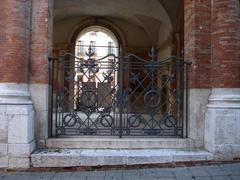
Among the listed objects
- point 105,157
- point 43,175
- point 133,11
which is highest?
point 133,11

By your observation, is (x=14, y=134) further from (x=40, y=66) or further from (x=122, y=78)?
(x=122, y=78)

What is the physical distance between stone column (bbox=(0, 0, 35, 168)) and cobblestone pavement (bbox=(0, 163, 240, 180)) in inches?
15.6

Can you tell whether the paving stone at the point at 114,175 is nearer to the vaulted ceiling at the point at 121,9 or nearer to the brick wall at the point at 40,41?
the brick wall at the point at 40,41

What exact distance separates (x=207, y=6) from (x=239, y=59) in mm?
1325

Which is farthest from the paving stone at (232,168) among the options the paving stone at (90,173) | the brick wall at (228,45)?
the paving stone at (90,173)

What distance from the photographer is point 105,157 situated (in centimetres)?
588

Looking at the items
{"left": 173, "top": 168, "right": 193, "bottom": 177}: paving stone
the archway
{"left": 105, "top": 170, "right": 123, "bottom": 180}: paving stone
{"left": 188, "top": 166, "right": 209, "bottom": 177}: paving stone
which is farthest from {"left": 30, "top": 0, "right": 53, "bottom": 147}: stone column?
{"left": 188, "top": 166, "right": 209, "bottom": 177}: paving stone

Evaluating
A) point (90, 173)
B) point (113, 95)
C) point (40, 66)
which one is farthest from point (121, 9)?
point (90, 173)

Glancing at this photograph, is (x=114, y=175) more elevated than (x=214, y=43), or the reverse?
(x=214, y=43)

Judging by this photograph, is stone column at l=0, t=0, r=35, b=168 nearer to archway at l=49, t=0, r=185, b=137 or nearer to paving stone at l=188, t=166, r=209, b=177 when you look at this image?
archway at l=49, t=0, r=185, b=137

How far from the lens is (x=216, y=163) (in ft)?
19.7

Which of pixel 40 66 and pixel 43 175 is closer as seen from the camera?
pixel 43 175

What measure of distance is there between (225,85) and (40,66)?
3.77 metres

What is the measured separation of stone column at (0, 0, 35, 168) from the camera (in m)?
5.79
